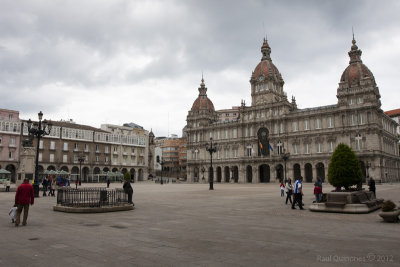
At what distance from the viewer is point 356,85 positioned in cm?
5709

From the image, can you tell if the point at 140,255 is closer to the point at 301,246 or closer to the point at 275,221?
the point at 301,246

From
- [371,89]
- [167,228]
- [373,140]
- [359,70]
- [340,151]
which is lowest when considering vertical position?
[167,228]

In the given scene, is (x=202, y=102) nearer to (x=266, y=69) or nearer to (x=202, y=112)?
(x=202, y=112)

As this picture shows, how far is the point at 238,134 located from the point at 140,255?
6735 cm

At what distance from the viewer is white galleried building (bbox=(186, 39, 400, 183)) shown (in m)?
55.6

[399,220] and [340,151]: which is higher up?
[340,151]

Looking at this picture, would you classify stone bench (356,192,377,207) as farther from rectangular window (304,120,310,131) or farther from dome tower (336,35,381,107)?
Answer: rectangular window (304,120,310,131)

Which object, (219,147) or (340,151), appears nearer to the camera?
(340,151)

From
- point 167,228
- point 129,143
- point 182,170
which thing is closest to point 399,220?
point 167,228

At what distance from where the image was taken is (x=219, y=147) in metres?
76.6

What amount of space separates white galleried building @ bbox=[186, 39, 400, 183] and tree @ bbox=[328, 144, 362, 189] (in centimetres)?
4217

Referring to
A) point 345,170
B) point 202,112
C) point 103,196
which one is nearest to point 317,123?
point 202,112

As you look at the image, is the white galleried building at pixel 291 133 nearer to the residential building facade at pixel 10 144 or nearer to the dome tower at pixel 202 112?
the dome tower at pixel 202 112

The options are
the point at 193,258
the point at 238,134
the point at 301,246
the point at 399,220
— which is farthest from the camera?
the point at 238,134
